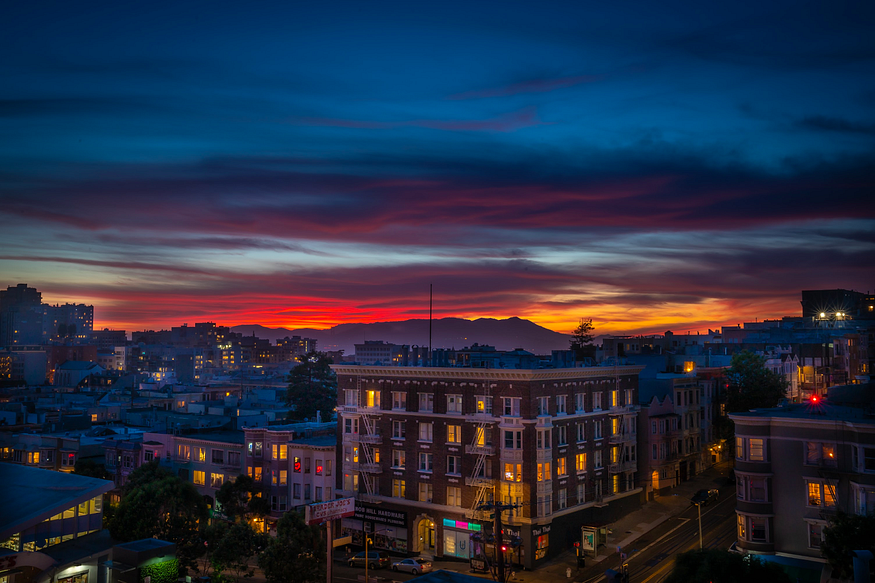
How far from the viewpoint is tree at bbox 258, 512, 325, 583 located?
57844 millimetres

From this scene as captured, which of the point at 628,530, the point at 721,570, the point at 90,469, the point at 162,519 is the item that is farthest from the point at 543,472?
the point at 90,469

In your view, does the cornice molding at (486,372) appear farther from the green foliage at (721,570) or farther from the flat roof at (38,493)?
the green foliage at (721,570)

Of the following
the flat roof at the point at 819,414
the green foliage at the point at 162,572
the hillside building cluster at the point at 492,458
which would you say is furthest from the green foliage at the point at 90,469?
the flat roof at the point at 819,414

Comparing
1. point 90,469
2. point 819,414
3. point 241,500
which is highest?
point 819,414

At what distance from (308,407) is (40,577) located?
87.6 meters

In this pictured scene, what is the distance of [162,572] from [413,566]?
2232 centimetres

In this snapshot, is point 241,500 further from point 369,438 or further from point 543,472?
point 543,472

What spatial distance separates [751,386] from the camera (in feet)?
332

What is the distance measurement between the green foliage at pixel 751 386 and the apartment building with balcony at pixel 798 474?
42.2 m

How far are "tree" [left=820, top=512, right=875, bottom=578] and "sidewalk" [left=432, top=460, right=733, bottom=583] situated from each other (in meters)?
23.1

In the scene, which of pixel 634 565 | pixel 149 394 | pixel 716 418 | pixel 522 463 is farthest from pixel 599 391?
pixel 149 394

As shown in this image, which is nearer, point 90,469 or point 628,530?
point 628,530

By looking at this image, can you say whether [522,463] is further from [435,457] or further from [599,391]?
[599,391]

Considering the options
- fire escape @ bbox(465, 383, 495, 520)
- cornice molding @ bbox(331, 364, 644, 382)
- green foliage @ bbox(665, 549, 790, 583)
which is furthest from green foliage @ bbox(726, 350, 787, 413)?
green foliage @ bbox(665, 549, 790, 583)
